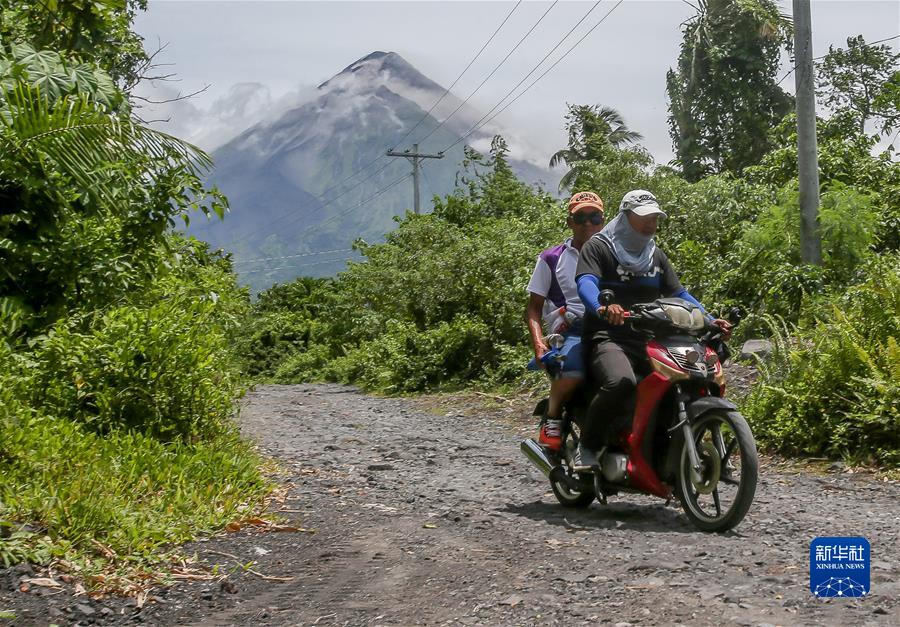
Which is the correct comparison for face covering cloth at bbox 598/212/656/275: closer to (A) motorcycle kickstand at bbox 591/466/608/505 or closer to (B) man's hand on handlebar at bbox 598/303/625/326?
(B) man's hand on handlebar at bbox 598/303/625/326

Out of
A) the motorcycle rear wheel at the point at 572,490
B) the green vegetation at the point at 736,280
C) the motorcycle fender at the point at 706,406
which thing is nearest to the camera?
the motorcycle fender at the point at 706,406

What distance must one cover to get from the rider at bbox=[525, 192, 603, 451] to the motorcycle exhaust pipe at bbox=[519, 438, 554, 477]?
0.09m

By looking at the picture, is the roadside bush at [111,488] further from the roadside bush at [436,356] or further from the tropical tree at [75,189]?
the roadside bush at [436,356]

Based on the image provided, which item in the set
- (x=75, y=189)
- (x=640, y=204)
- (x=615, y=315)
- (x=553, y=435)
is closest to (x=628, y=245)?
(x=640, y=204)

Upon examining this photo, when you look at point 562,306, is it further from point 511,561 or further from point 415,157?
point 415,157

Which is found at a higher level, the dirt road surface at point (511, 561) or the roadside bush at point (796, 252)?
the roadside bush at point (796, 252)

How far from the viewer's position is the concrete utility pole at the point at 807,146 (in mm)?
12578

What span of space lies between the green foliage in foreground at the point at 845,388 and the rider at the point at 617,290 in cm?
272

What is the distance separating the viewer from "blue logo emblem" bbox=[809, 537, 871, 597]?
4.09 meters

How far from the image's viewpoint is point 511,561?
16.5 ft

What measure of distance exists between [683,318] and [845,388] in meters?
3.54

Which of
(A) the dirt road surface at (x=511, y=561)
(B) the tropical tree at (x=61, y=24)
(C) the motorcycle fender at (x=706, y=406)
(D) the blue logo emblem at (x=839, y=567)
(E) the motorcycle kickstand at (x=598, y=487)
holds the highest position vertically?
(B) the tropical tree at (x=61, y=24)

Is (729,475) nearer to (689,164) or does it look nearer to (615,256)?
(615,256)

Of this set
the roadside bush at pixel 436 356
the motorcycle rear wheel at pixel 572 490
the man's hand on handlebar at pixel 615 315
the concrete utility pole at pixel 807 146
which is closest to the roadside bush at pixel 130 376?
the motorcycle rear wheel at pixel 572 490
